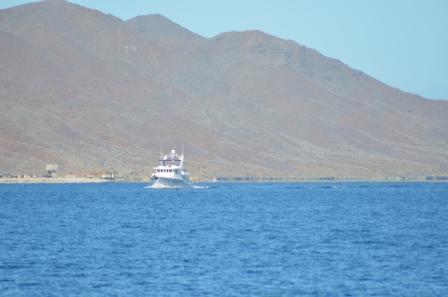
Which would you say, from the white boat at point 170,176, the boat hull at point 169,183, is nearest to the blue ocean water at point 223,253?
the white boat at point 170,176

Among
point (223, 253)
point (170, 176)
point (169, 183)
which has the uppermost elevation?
point (170, 176)

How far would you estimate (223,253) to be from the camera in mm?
54750

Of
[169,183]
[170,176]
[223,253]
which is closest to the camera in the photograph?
[223,253]

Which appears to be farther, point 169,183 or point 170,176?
point 169,183

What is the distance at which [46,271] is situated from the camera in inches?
1860

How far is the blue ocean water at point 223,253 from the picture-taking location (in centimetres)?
4303

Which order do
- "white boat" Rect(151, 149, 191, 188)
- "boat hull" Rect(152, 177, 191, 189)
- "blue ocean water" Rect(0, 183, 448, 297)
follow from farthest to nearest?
"boat hull" Rect(152, 177, 191, 189), "white boat" Rect(151, 149, 191, 188), "blue ocean water" Rect(0, 183, 448, 297)

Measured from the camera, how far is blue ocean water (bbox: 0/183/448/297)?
43031 mm

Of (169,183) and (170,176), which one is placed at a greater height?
(170,176)

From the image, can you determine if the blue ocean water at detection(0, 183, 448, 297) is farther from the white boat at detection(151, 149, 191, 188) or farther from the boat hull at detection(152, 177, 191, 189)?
the boat hull at detection(152, 177, 191, 189)

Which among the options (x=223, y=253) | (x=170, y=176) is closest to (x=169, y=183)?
(x=170, y=176)

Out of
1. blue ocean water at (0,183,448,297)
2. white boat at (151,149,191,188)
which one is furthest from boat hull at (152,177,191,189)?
blue ocean water at (0,183,448,297)

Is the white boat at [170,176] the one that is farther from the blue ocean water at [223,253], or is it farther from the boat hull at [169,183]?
the blue ocean water at [223,253]

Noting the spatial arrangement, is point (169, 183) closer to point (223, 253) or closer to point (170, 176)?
point (170, 176)
